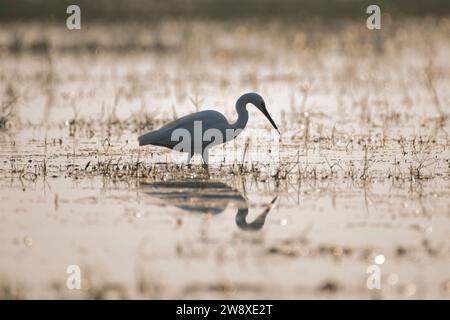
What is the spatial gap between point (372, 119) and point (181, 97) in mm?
3504

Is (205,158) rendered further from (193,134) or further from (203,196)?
(203,196)

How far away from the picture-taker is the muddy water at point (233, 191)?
629 cm

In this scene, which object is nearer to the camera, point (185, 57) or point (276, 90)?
point (276, 90)

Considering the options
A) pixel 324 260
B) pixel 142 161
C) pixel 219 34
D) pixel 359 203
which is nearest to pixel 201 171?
pixel 142 161

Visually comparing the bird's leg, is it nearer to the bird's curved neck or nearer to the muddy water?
the muddy water

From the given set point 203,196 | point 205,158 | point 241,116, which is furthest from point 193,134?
point 203,196

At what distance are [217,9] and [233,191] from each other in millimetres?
20569

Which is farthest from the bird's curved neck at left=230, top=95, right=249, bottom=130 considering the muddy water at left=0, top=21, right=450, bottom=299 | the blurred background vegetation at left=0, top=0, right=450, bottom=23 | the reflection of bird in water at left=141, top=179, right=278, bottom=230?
the blurred background vegetation at left=0, top=0, right=450, bottom=23

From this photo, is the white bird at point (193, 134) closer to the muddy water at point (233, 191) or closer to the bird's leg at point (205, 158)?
the bird's leg at point (205, 158)

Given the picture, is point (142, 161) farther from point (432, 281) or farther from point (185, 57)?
point (185, 57)

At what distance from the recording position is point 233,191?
8695 mm

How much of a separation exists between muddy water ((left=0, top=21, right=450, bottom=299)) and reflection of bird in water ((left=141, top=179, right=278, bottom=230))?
2cm

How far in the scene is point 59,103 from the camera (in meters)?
14.9

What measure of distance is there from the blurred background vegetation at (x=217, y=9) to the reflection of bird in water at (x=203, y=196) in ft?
60.2
